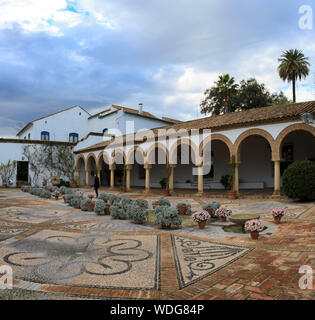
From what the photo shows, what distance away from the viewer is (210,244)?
5508mm

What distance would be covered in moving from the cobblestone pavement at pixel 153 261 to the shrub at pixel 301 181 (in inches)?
160

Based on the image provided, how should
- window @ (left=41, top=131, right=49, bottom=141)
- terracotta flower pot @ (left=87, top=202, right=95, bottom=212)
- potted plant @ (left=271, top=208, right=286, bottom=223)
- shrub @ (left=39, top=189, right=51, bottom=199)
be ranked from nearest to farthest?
1. potted plant @ (left=271, top=208, right=286, bottom=223)
2. terracotta flower pot @ (left=87, top=202, right=95, bottom=212)
3. shrub @ (left=39, top=189, right=51, bottom=199)
4. window @ (left=41, top=131, right=49, bottom=141)

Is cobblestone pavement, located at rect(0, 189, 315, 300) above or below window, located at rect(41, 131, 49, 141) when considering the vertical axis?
below

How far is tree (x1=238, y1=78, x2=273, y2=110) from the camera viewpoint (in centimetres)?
3027

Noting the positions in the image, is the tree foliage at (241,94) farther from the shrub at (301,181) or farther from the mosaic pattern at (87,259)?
the mosaic pattern at (87,259)

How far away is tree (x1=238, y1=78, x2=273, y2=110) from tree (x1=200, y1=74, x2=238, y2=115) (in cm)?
86

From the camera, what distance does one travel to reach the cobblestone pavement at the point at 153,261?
3230mm

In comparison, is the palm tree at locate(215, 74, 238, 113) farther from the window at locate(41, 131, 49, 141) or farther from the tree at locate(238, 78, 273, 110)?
the window at locate(41, 131, 49, 141)

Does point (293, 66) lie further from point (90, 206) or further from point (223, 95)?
point (90, 206)

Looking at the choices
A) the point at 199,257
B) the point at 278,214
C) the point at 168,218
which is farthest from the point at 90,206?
the point at 278,214

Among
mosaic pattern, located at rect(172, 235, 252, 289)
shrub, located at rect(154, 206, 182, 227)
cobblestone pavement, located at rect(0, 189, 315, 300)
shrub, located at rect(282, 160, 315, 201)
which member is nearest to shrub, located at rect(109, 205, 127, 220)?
Answer: cobblestone pavement, located at rect(0, 189, 315, 300)

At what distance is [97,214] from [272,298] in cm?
765

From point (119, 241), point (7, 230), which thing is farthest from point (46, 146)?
point (119, 241)

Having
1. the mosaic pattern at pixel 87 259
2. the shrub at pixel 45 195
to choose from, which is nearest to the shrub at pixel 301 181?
the mosaic pattern at pixel 87 259
